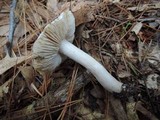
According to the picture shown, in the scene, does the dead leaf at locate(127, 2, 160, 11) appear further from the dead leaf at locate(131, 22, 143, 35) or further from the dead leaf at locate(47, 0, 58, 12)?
the dead leaf at locate(47, 0, 58, 12)

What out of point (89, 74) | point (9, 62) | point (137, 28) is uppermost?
point (9, 62)

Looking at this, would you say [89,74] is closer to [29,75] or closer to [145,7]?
[29,75]

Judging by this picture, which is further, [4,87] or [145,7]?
[145,7]

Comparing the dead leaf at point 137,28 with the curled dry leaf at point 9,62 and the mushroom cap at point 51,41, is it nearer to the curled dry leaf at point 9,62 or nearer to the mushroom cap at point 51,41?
the mushroom cap at point 51,41

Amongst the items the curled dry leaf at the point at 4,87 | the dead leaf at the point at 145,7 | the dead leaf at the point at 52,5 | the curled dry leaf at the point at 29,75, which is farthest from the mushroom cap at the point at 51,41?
the dead leaf at the point at 145,7

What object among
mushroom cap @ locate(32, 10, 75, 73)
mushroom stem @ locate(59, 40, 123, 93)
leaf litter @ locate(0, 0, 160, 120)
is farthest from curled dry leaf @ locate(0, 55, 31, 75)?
mushroom stem @ locate(59, 40, 123, 93)

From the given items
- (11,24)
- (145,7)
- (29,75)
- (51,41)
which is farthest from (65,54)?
(145,7)
